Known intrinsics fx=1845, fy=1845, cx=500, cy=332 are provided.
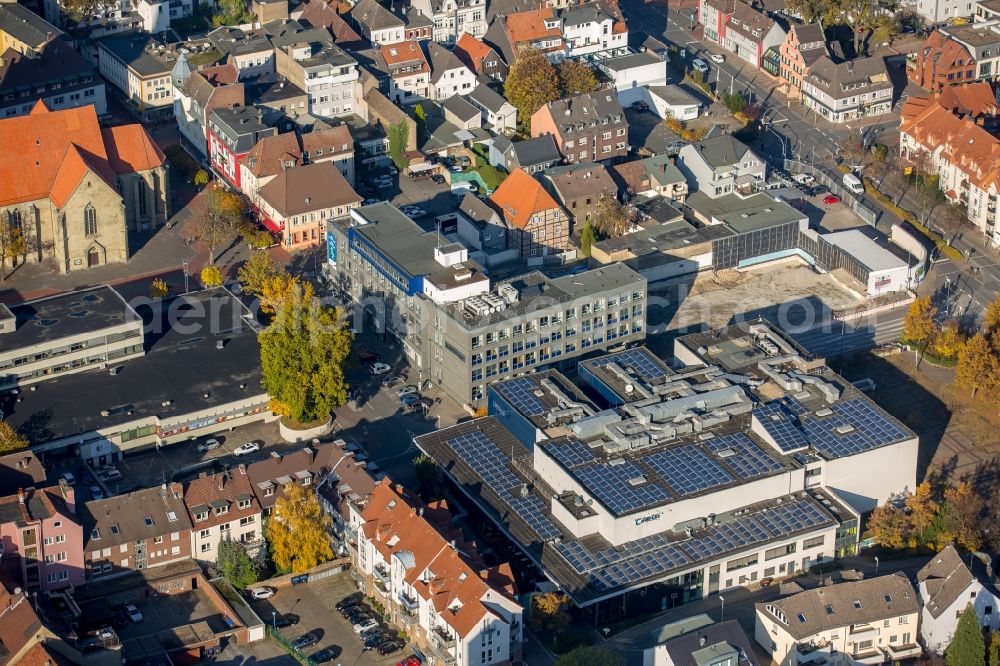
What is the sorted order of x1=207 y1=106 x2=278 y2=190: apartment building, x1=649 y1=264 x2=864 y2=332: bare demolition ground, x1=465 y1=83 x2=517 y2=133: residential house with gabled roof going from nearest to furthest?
1. x1=649 y1=264 x2=864 y2=332: bare demolition ground
2. x1=207 y1=106 x2=278 y2=190: apartment building
3. x1=465 y1=83 x2=517 y2=133: residential house with gabled roof

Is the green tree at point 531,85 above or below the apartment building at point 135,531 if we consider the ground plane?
above

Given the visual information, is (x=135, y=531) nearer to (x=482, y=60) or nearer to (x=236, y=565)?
(x=236, y=565)

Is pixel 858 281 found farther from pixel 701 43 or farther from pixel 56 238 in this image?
pixel 56 238

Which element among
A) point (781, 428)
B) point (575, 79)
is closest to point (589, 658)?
point (781, 428)

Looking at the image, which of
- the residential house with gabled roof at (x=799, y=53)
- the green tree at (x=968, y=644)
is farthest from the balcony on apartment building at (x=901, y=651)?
the residential house with gabled roof at (x=799, y=53)

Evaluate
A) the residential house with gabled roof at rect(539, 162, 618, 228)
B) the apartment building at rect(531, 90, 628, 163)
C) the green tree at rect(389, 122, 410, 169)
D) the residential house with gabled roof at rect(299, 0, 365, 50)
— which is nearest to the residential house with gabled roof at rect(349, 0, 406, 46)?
the residential house with gabled roof at rect(299, 0, 365, 50)

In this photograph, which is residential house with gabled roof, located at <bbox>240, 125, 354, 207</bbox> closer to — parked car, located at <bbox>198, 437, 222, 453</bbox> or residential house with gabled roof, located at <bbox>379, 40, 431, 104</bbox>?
residential house with gabled roof, located at <bbox>379, 40, 431, 104</bbox>

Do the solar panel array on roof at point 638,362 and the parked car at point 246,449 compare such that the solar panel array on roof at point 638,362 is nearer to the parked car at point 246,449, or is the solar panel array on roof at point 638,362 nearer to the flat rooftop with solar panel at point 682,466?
the flat rooftop with solar panel at point 682,466
